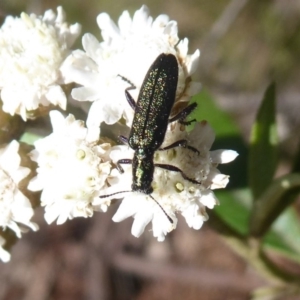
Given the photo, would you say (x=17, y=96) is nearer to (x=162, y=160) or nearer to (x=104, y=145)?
(x=104, y=145)

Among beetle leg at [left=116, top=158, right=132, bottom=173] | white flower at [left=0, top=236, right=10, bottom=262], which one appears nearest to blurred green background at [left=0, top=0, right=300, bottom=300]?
white flower at [left=0, top=236, right=10, bottom=262]

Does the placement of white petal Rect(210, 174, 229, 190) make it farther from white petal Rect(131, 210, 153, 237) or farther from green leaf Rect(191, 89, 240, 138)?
green leaf Rect(191, 89, 240, 138)

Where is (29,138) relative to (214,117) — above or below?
below

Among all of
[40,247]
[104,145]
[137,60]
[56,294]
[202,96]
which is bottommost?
[56,294]

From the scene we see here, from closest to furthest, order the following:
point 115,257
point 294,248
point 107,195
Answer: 1. point 107,195
2. point 294,248
3. point 115,257

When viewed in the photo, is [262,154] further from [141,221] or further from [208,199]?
[141,221]

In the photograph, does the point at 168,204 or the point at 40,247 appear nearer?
the point at 168,204

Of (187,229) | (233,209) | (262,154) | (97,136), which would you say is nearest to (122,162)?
(97,136)

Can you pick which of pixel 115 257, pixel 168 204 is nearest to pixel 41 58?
pixel 168 204
